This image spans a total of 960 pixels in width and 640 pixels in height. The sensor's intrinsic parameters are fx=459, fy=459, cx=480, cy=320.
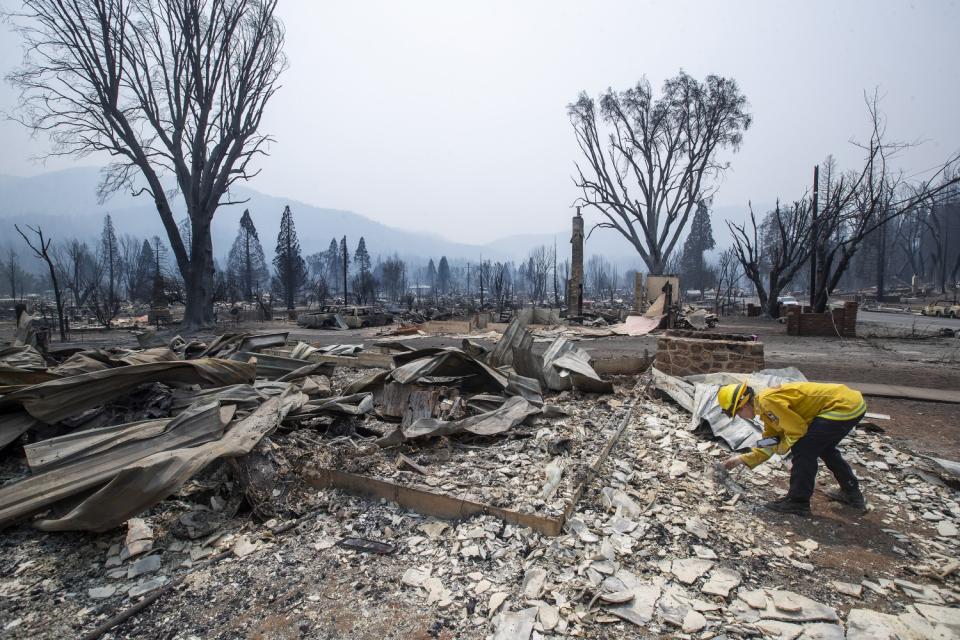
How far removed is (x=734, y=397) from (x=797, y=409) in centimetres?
45

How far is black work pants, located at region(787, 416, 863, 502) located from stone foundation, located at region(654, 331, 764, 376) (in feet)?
11.0

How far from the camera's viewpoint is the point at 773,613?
2.47 metres

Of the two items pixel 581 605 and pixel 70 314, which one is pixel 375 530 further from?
pixel 70 314

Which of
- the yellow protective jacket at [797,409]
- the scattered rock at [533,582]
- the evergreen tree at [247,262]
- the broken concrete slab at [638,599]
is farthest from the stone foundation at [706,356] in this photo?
the evergreen tree at [247,262]

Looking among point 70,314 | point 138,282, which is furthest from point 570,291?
point 138,282

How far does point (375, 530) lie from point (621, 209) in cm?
2609

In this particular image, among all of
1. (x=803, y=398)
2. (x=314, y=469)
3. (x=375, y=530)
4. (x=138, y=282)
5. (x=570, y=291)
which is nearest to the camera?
(x=375, y=530)

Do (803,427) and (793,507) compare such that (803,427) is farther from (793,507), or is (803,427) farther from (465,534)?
(465,534)

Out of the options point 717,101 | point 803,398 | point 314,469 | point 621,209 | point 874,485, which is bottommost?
point 874,485

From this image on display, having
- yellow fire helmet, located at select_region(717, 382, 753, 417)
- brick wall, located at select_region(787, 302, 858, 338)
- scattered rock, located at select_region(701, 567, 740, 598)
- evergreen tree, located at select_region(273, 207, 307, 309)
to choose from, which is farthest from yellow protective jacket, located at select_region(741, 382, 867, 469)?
evergreen tree, located at select_region(273, 207, 307, 309)

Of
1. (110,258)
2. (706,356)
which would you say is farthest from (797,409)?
(110,258)

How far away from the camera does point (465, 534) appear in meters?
3.14

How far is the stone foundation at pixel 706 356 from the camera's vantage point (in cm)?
688

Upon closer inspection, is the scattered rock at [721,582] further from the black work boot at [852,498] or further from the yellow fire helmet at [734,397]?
the black work boot at [852,498]
